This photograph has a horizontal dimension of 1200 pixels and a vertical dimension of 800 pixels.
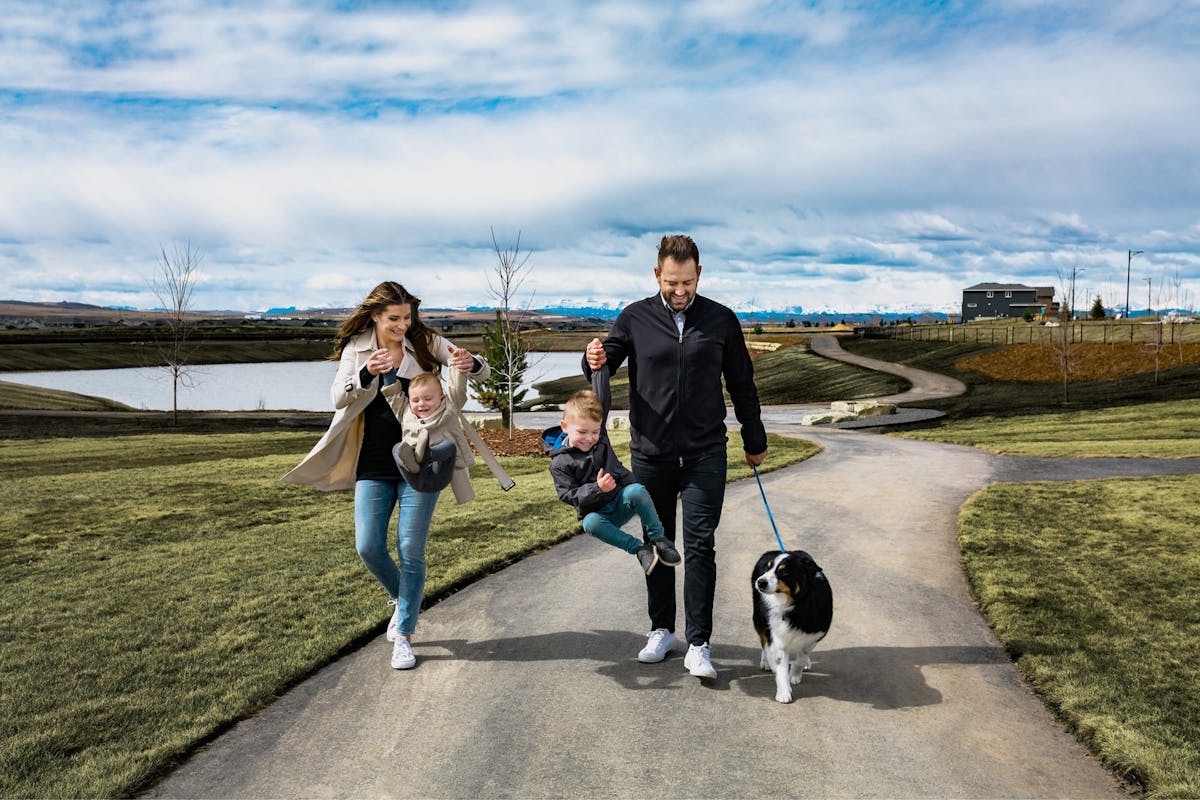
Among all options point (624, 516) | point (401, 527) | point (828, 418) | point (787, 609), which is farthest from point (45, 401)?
point (787, 609)

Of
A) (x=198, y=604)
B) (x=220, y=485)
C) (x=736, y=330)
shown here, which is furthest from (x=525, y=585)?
(x=220, y=485)

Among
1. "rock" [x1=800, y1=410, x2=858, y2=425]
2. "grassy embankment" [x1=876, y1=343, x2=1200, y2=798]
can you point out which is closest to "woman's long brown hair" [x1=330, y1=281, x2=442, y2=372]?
"grassy embankment" [x1=876, y1=343, x2=1200, y2=798]

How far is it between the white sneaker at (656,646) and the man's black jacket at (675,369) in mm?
1309

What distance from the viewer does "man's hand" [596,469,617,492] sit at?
525 centimetres

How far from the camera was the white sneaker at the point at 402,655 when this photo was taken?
582 centimetres

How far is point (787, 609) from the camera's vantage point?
5172mm

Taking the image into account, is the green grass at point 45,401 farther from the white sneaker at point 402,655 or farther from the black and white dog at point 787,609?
the black and white dog at point 787,609

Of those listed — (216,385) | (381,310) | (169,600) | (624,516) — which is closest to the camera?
(624,516)

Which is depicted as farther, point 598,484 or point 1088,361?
point 1088,361

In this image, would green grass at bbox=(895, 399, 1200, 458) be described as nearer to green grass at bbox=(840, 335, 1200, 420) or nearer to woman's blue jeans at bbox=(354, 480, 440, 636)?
green grass at bbox=(840, 335, 1200, 420)

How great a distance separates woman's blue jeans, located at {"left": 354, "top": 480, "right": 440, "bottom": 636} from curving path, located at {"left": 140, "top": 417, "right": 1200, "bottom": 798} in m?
0.62

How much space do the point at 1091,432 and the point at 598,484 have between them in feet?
79.5

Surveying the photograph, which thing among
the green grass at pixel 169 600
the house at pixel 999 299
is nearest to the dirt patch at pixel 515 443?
the green grass at pixel 169 600

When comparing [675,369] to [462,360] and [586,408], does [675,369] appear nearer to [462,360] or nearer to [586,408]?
[586,408]
